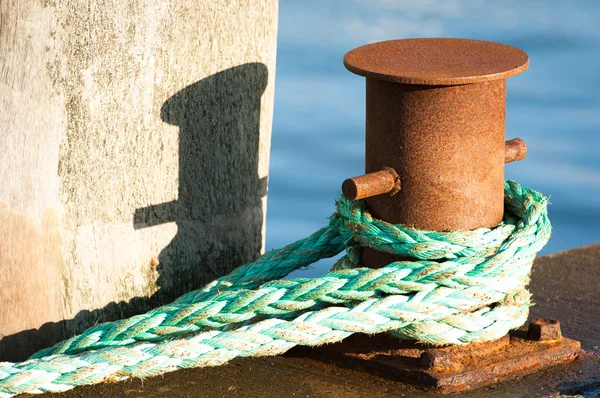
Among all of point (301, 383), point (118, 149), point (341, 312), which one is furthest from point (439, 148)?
point (118, 149)

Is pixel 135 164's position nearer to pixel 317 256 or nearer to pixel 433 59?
pixel 317 256

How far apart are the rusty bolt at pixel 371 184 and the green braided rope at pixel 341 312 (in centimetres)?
13

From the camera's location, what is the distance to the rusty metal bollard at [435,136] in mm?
2904

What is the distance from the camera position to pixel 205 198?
3.32 m

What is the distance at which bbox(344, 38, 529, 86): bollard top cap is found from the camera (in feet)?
9.37

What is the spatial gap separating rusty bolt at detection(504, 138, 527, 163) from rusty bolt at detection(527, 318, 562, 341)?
0.50 metres

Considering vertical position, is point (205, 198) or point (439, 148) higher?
point (439, 148)

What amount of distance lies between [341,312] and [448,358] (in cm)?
32

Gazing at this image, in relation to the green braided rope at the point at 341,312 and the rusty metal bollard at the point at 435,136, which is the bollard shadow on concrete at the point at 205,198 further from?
the rusty metal bollard at the point at 435,136

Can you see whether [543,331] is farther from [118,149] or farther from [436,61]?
[118,149]

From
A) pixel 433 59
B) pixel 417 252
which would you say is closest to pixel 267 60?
pixel 433 59

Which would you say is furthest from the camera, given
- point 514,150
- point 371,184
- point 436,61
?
point 514,150

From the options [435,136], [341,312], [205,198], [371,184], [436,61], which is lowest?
[341,312]

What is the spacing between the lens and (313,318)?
2910 mm
